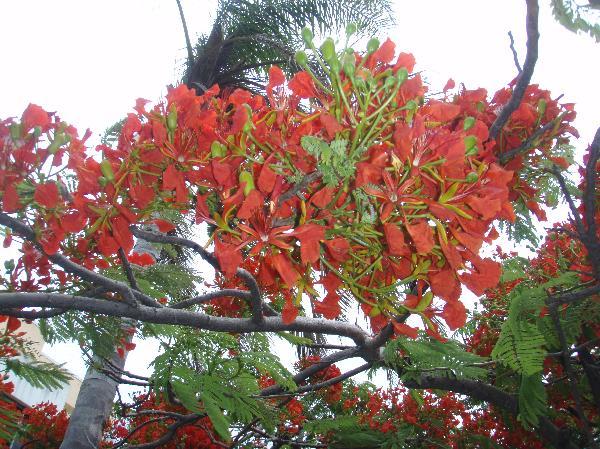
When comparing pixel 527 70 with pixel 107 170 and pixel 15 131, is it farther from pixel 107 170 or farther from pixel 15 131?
pixel 15 131

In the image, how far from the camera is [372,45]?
3.44ft

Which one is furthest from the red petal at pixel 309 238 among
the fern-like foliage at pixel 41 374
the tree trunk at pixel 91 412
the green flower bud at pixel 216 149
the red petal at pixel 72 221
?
the tree trunk at pixel 91 412

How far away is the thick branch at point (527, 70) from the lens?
117 centimetres

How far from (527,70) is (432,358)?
1234mm

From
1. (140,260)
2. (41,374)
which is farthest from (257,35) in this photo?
(41,374)

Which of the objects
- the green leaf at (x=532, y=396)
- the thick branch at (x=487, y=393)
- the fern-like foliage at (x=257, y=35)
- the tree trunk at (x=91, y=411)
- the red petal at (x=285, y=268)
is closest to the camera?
the red petal at (x=285, y=268)

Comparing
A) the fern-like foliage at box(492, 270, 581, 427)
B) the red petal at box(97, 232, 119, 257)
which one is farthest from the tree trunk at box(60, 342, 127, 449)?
the fern-like foliage at box(492, 270, 581, 427)

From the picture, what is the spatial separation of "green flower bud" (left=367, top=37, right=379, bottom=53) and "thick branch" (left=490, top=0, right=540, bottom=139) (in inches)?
15.8

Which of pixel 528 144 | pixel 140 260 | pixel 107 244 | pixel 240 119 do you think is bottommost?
pixel 107 244

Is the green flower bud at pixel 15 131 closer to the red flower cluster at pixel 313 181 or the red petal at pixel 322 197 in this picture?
the red flower cluster at pixel 313 181

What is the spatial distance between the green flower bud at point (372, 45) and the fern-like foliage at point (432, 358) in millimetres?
1351

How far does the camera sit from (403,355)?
2428 millimetres

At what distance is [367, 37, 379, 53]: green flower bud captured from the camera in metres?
1.04

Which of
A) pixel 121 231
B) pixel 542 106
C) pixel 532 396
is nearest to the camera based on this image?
pixel 121 231
